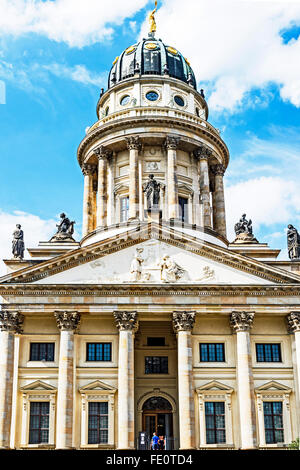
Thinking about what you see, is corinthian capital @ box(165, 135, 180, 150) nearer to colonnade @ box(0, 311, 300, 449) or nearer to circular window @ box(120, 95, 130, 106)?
circular window @ box(120, 95, 130, 106)

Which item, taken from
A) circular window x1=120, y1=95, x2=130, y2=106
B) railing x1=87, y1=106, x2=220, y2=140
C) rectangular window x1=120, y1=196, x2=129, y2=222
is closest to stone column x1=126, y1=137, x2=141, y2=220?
rectangular window x1=120, y1=196, x2=129, y2=222

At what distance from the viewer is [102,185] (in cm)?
5062

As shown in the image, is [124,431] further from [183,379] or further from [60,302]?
[60,302]

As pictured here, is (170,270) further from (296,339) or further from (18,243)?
(18,243)

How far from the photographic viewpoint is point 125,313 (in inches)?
1430

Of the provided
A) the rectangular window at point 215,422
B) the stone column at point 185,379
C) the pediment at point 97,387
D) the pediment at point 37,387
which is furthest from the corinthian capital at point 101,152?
the rectangular window at point 215,422

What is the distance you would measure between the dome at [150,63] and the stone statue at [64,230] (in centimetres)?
1535

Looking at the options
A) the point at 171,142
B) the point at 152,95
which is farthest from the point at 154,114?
the point at 152,95

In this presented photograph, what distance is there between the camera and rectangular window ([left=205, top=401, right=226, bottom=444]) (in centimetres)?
3575

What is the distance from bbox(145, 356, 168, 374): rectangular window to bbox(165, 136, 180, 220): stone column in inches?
486

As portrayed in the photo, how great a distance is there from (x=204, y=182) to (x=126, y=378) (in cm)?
2107
